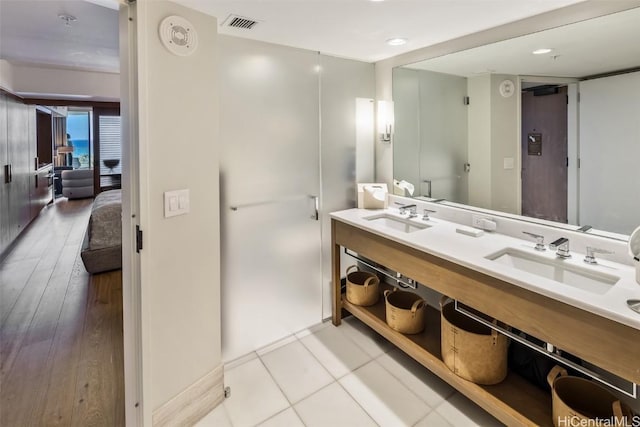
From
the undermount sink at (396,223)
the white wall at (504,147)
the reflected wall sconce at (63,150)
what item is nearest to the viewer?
the white wall at (504,147)

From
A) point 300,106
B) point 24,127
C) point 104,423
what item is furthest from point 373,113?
point 24,127

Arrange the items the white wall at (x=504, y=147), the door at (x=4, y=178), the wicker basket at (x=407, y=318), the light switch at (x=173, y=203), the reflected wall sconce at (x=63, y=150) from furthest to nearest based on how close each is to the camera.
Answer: the reflected wall sconce at (x=63, y=150)
the door at (x=4, y=178)
the wicker basket at (x=407, y=318)
the white wall at (x=504, y=147)
the light switch at (x=173, y=203)

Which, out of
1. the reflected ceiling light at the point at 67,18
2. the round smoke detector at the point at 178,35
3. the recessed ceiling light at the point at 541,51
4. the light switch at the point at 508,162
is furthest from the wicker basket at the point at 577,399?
the reflected ceiling light at the point at 67,18

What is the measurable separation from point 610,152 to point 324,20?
163 cm

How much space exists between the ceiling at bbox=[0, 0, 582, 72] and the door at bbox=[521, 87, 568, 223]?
483 millimetres

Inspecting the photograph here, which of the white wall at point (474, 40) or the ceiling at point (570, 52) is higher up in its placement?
the white wall at point (474, 40)

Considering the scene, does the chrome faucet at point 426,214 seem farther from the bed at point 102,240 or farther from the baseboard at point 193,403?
the bed at point 102,240

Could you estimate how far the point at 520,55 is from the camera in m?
1.93

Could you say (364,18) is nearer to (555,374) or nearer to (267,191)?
(267,191)

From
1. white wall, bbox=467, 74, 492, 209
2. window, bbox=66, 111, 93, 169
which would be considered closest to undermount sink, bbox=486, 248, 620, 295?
white wall, bbox=467, 74, 492, 209

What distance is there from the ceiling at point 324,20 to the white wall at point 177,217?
0.27 metres

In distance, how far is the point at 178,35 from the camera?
155 cm

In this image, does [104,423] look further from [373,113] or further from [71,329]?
Result: [373,113]

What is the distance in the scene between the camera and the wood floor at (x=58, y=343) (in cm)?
179
